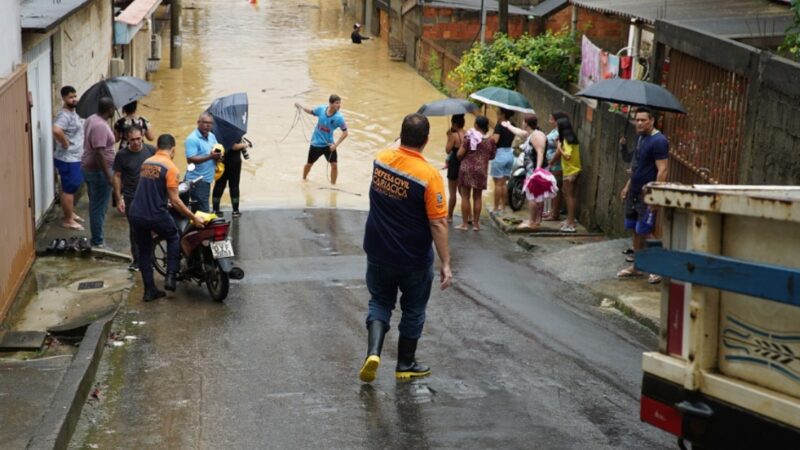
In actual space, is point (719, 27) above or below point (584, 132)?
above

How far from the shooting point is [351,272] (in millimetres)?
13133

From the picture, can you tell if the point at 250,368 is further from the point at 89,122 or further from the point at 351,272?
the point at 89,122

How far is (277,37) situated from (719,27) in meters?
30.2

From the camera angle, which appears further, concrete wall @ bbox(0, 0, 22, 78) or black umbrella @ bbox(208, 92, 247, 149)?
black umbrella @ bbox(208, 92, 247, 149)

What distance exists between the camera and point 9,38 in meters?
12.1

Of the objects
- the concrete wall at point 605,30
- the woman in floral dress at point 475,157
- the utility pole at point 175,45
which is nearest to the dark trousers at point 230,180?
→ the woman in floral dress at point 475,157

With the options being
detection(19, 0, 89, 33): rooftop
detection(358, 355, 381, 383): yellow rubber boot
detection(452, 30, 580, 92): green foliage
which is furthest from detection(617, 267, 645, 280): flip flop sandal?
detection(452, 30, 580, 92): green foliage

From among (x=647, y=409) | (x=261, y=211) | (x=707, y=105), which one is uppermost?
(x=707, y=105)

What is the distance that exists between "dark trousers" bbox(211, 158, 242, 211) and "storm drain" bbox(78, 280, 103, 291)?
456 cm

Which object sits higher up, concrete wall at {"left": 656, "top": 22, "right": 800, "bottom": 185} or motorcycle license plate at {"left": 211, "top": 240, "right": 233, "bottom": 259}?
concrete wall at {"left": 656, "top": 22, "right": 800, "bottom": 185}

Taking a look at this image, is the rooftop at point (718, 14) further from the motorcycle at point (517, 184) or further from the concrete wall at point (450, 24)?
the concrete wall at point (450, 24)

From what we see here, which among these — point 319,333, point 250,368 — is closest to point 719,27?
point 319,333

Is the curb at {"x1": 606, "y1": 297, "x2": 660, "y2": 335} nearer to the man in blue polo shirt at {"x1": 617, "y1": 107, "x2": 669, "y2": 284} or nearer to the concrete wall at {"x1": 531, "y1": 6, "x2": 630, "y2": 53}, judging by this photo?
the man in blue polo shirt at {"x1": 617, "y1": 107, "x2": 669, "y2": 284}

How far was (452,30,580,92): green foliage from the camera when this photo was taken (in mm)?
22812
